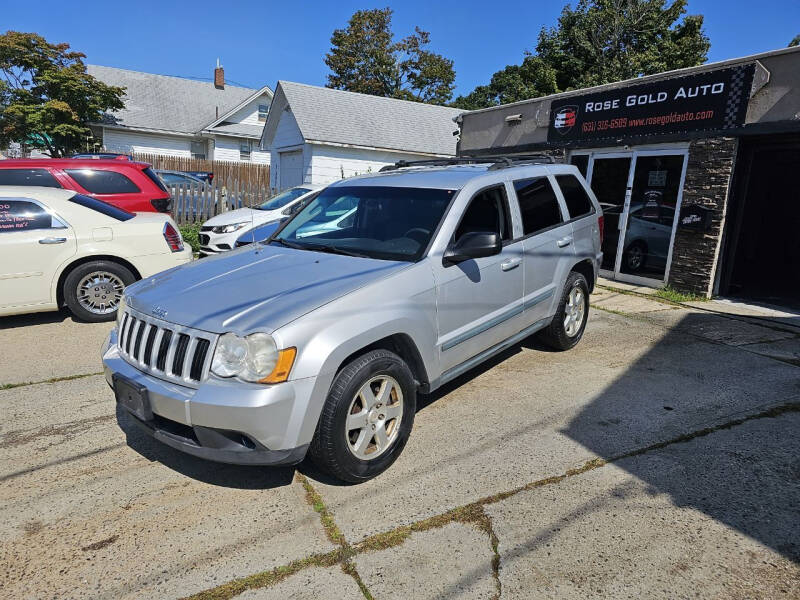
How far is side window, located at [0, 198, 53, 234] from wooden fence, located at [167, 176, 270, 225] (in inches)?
271

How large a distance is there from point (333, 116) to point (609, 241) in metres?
13.5

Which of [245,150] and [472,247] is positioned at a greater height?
[245,150]

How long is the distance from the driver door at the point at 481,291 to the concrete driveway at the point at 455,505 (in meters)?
0.60

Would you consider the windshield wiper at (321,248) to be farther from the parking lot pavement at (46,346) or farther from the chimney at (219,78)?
the chimney at (219,78)

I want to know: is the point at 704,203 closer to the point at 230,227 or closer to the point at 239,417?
the point at 230,227

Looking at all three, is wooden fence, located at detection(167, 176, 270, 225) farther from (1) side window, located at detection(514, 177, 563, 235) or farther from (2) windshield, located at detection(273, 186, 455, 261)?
(1) side window, located at detection(514, 177, 563, 235)

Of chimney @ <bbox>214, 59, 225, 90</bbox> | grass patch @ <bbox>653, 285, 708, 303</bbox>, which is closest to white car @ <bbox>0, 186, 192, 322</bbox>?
grass patch @ <bbox>653, 285, 708, 303</bbox>

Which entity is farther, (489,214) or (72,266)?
(72,266)

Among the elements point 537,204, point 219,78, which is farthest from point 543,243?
point 219,78

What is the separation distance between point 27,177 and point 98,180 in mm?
963

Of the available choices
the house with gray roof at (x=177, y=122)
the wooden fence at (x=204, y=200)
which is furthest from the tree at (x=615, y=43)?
the wooden fence at (x=204, y=200)

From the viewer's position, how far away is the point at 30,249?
5.80 meters

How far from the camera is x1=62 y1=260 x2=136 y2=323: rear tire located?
6.11 metres

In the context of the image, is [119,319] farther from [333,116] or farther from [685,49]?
[685,49]
